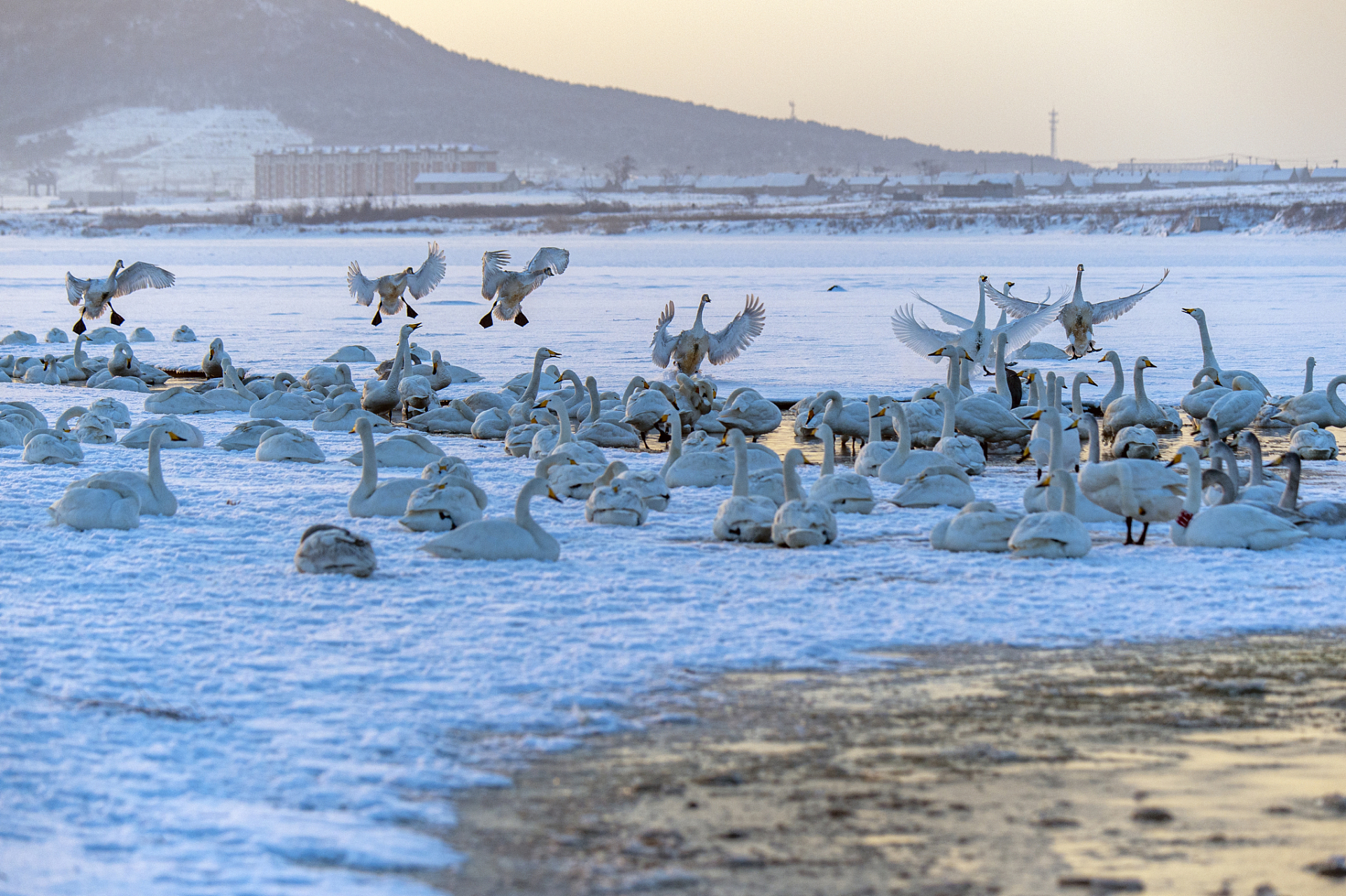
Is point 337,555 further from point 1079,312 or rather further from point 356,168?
point 356,168

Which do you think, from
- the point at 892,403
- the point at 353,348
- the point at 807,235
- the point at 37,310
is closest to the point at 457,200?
the point at 807,235

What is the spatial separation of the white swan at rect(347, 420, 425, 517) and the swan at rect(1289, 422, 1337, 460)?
5.60m

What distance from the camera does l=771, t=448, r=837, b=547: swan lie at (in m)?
6.57

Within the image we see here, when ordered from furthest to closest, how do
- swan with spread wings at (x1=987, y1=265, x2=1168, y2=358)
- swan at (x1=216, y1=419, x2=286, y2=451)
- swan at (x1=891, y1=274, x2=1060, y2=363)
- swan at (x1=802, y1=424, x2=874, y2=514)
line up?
swan with spread wings at (x1=987, y1=265, x2=1168, y2=358)
swan at (x1=891, y1=274, x2=1060, y2=363)
swan at (x1=216, y1=419, x2=286, y2=451)
swan at (x1=802, y1=424, x2=874, y2=514)

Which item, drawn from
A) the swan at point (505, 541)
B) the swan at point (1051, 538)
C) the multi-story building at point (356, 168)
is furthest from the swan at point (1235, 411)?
the multi-story building at point (356, 168)

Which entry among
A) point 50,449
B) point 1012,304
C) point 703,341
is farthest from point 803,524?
point 1012,304

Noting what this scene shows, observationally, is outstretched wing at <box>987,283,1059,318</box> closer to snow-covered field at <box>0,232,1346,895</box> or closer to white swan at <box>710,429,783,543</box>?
snow-covered field at <box>0,232,1346,895</box>

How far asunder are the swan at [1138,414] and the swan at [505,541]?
576 cm

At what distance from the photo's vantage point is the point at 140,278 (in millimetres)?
17516

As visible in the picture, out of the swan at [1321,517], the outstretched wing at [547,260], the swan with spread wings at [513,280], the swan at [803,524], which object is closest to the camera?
the swan at [803,524]

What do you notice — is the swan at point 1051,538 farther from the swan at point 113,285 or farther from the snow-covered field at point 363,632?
the swan at point 113,285

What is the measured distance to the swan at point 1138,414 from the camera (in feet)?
35.1

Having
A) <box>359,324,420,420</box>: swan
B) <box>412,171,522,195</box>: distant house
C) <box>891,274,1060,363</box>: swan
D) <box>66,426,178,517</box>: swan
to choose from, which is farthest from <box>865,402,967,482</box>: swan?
<box>412,171,522,195</box>: distant house

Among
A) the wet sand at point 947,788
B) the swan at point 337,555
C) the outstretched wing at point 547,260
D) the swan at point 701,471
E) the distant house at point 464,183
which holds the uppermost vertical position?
the distant house at point 464,183
